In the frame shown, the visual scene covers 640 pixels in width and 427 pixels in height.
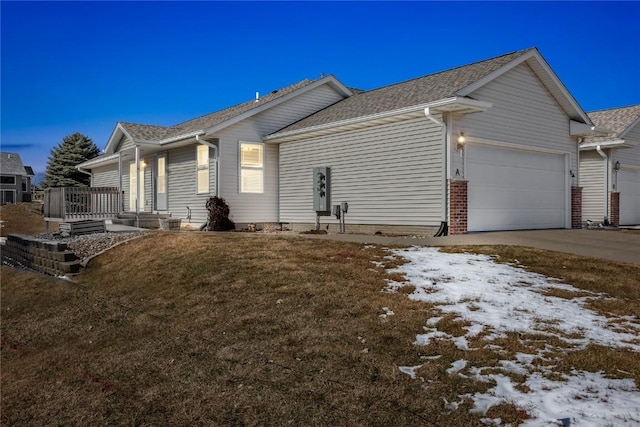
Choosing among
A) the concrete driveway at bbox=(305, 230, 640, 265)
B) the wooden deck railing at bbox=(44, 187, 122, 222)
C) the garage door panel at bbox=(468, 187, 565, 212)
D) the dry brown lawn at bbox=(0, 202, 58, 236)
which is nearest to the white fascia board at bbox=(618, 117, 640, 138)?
the garage door panel at bbox=(468, 187, 565, 212)

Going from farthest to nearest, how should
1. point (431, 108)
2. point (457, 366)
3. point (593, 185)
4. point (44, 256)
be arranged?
point (593, 185), point (431, 108), point (44, 256), point (457, 366)

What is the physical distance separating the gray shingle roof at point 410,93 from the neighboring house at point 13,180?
5259 cm

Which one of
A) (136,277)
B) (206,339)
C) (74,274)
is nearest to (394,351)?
(206,339)

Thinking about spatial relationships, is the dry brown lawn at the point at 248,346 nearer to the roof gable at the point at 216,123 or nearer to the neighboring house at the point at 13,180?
the roof gable at the point at 216,123

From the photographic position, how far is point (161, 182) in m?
19.8

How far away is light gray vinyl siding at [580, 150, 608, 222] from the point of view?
1953 centimetres

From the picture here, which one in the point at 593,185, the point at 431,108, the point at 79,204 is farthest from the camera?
the point at 593,185

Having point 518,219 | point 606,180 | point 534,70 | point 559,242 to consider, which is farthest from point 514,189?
point 606,180

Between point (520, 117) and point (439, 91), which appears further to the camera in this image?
point (520, 117)

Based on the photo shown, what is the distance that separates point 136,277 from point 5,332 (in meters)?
2.24

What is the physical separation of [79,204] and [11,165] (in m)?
49.4

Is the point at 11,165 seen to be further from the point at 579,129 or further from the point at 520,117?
the point at 579,129

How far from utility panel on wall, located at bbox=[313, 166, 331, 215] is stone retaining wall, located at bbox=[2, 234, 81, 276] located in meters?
7.07

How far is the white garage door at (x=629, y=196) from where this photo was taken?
803 inches
